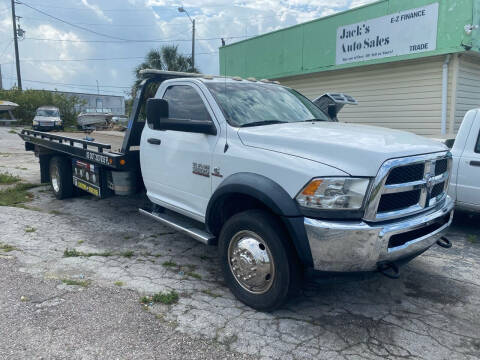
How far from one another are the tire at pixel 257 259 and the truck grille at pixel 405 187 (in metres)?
0.72

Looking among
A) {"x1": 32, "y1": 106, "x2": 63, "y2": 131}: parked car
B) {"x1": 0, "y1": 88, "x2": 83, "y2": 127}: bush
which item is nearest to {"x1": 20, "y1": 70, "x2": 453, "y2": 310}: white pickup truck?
{"x1": 32, "y1": 106, "x2": 63, "y2": 131}: parked car

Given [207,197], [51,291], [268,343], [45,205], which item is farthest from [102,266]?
[45,205]

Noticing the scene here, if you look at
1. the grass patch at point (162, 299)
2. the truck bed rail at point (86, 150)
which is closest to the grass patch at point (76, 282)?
the grass patch at point (162, 299)

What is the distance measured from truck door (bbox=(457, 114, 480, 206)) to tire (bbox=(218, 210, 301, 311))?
3432mm

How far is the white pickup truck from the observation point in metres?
2.85

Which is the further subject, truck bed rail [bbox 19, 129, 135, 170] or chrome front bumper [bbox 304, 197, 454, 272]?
truck bed rail [bbox 19, 129, 135, 170]

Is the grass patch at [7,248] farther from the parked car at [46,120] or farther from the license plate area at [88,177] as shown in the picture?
the parked car at [46,120]

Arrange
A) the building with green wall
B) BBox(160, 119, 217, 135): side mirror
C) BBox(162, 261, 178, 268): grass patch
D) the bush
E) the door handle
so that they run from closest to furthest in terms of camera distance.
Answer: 1. BBox(160, 119, 217, 135): side mirror
2. BBox(162, 261, 178, 268): grass patch
3. the door handle
4. the building with green wall
5. the bush

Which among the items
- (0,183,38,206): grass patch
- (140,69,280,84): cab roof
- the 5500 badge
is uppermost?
(140,69,280,84): cab roof

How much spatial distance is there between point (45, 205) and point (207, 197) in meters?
4.50

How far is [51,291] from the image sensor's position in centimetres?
374

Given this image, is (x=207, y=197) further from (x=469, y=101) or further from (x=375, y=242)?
(x=469, y=101)

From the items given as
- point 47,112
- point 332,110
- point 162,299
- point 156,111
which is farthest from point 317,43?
point 47,112

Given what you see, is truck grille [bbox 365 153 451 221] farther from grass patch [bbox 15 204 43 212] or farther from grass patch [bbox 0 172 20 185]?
grass patch [bbox 0 172 20 185]
